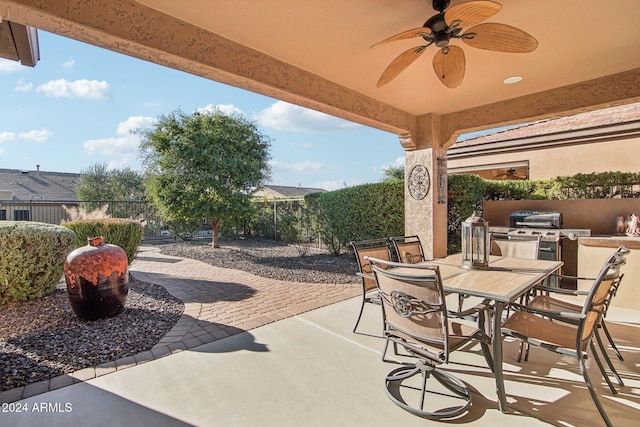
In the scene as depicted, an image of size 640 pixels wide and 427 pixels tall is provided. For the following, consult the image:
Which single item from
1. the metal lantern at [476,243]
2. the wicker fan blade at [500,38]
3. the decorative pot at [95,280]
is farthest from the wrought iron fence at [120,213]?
the wicker fan blade at [500,38]

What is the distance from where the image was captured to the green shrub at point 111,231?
5.12m

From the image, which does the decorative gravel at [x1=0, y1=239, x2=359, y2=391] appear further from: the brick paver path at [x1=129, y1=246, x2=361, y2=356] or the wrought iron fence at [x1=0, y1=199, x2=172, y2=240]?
the wrought iron fence at [x1=0, y1=199, x2=172, y2=240]

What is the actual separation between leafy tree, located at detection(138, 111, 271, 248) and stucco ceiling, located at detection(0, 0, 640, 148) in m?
4.73

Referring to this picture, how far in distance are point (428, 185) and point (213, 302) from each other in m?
4.11

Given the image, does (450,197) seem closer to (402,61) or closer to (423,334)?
(402,61)

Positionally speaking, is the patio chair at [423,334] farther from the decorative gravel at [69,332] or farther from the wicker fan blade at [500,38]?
the decorative gravel at [69,332]

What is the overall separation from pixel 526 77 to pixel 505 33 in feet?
6.97

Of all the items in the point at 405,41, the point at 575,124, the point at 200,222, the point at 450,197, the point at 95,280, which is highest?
the point at 575,124

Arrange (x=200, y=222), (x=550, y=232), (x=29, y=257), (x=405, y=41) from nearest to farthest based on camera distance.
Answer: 1. (x=405, y=41)
2. (x=29, y=257)
3. (x=550, y=232)
4. (x=200, y=222)

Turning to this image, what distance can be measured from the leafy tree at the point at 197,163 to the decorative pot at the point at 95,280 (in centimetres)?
475

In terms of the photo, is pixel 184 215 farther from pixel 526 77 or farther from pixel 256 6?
pixel 526 77

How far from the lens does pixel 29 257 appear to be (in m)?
3.73

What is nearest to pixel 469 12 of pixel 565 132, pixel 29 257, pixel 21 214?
pixel 29 257

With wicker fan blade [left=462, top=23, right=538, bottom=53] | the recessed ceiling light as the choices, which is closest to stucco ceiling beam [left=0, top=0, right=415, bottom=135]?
wicker fan blade [left=462, top=23, right=538, bottom=53]
